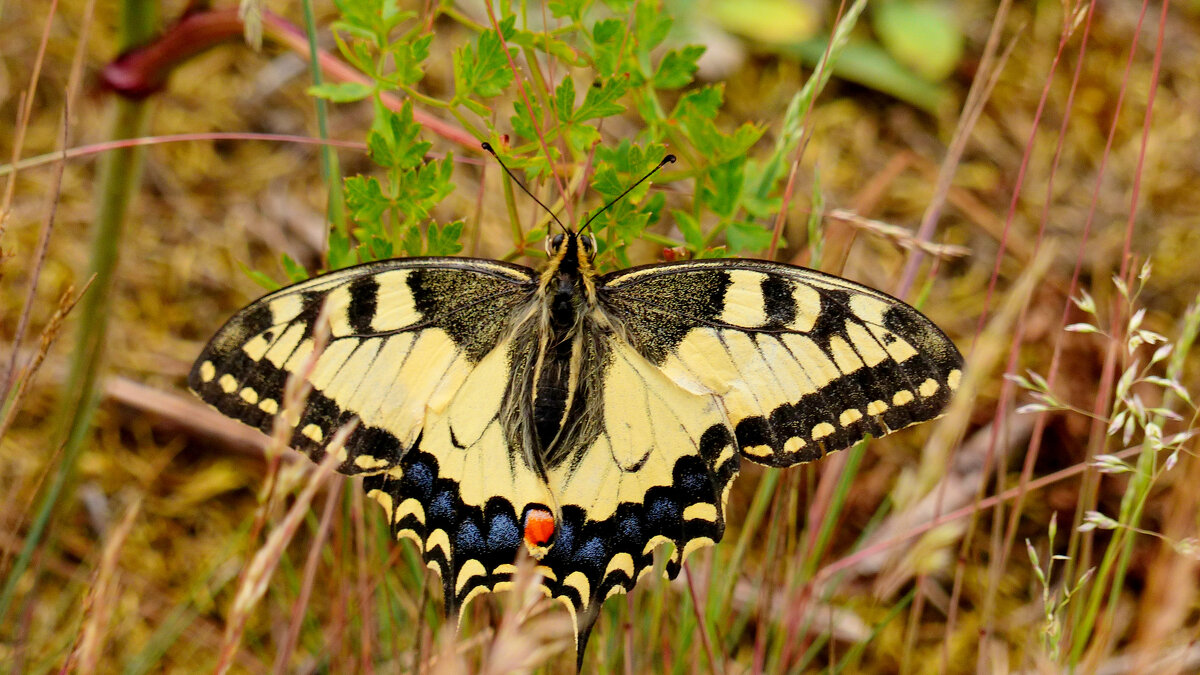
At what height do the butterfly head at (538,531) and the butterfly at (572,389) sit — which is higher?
the butterfly at (572,389)

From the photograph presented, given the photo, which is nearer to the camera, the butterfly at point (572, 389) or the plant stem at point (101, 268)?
the butterfly at point (572, 389)

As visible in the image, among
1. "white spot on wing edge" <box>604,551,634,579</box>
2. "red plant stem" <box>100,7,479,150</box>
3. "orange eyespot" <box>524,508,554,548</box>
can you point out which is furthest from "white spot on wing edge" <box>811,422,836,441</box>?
"red plant stem" <box>100,7,479,150</box>

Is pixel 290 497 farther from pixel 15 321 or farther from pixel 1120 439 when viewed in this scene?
pixel 1120 439

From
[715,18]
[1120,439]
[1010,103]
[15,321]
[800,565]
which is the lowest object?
[800,565]

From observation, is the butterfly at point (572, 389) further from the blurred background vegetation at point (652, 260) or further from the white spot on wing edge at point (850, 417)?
the blurred background vegetation at point (652, 260)

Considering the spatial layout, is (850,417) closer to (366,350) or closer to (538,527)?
(538,527)

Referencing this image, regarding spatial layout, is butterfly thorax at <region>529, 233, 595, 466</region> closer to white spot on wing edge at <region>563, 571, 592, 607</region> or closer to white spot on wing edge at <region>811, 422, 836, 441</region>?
white spot on wing edge at <region>563, 571, 592, 607</region>

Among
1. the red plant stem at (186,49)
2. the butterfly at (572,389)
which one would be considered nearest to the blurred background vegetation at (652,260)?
the red plant stem at (186,49)

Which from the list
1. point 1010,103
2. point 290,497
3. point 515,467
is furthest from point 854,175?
point 290,497

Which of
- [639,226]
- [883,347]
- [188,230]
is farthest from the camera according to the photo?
[188,230]
